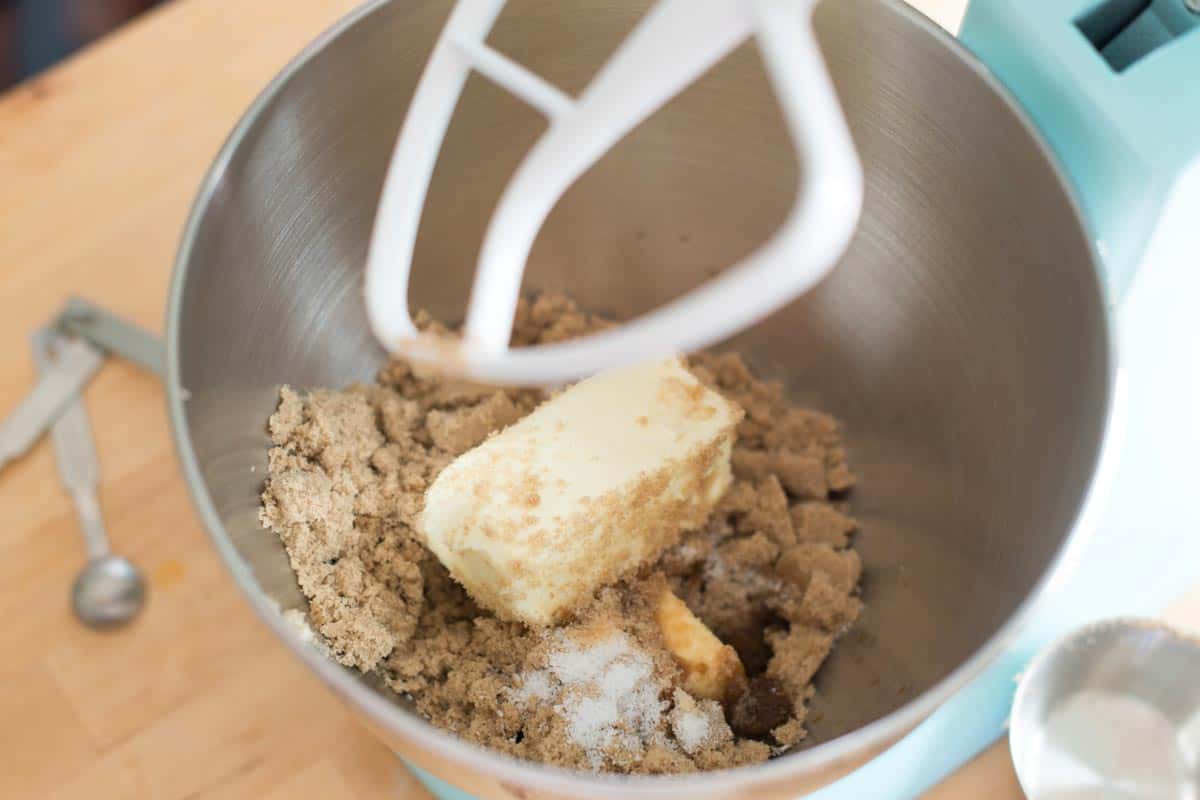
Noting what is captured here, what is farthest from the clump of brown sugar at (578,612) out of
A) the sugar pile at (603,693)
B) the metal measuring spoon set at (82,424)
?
the metal measuring spoon set at (82,424)

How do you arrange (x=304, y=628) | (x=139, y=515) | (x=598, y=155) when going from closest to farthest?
(x=598, y=155)
(x=304, y=628)
(x=139, y=515)

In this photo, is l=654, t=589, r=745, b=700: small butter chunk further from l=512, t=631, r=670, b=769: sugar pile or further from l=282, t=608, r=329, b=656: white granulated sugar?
l=282, t=608, r=329, b=656: white granulated sugar

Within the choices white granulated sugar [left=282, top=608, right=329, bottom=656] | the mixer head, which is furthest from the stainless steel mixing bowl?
the mixer head

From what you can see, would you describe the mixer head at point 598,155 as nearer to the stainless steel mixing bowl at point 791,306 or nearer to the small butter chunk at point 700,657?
the stainless steel mixing bowl at point 791,306

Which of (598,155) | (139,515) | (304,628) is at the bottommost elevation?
(139,515)

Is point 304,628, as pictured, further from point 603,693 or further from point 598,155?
point 598,155

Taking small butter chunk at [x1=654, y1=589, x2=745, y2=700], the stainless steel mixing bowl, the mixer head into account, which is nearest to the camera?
the mixer head

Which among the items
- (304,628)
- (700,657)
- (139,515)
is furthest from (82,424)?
(700,657)

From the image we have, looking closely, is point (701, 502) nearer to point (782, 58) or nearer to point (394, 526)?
point (394, 526)
